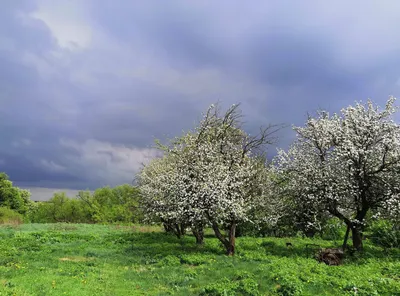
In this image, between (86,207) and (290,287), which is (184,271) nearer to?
(290,287)

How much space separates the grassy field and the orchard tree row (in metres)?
2.59

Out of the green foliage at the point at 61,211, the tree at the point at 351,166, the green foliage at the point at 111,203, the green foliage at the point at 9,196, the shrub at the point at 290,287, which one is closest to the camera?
the shrub at the point at 290,287

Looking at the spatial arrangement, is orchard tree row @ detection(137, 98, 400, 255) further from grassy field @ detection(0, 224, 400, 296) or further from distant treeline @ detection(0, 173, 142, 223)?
distant treeline @ detection(0, 173, 142, 223)

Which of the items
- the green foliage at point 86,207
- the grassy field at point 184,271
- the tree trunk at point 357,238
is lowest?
the grassy field at point 184,271

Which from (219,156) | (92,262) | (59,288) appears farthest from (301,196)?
(59,288)

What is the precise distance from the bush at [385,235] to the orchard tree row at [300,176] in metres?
3.67

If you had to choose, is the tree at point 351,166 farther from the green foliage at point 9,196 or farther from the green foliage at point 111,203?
the green foliage at point 9,196

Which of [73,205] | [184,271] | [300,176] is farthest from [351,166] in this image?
[73,205]

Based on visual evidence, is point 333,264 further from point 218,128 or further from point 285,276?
point 218,128

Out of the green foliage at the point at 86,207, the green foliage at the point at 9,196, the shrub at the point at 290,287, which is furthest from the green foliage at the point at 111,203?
the shrub at the point at 290,287

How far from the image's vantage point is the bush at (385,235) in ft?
83.4

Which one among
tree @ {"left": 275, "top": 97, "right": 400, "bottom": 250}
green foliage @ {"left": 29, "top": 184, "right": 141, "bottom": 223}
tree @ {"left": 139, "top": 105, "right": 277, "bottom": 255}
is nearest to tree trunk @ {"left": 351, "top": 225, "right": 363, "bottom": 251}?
tree @ {"left": 275, "top": 97, "right": 400, "bottom": 250}

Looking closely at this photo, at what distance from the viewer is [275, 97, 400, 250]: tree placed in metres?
21.6

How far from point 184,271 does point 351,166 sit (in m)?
12.7
